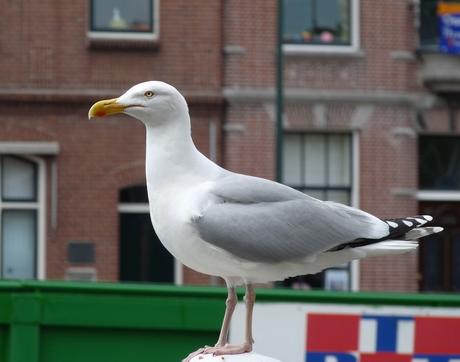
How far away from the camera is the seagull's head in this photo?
148 inches

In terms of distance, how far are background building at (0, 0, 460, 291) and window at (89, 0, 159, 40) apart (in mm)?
21

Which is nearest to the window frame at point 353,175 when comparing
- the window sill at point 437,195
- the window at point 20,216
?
the window sill at point 437,195

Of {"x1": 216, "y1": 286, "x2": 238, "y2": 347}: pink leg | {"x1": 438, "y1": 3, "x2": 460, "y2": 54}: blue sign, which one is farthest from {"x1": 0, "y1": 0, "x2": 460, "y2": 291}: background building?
{"x1": 216, "y1": 286, "x2": 238, "y2": 347}: pink leg

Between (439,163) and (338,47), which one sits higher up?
(338,47)

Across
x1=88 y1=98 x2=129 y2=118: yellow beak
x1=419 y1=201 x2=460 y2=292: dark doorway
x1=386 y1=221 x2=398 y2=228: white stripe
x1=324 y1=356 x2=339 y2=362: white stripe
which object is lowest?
x1=419 y1=201 x2=460 y2=292: dark doorway

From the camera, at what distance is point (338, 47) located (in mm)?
16766

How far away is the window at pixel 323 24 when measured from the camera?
1683 centimetres

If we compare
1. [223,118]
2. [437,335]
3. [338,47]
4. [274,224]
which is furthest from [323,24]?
[274,224]

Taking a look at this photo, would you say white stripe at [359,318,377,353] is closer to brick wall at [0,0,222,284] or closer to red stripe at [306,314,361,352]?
red stripe at [306,314,361,352]

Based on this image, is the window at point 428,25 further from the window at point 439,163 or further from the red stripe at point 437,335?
the red stripe at point 437,335

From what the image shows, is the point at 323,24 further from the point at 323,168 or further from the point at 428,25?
the point at 323,168

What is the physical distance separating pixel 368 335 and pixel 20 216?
10503 mm

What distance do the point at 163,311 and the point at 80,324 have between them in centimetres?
48

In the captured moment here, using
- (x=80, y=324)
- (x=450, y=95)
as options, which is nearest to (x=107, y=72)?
(x=450, y=95)
